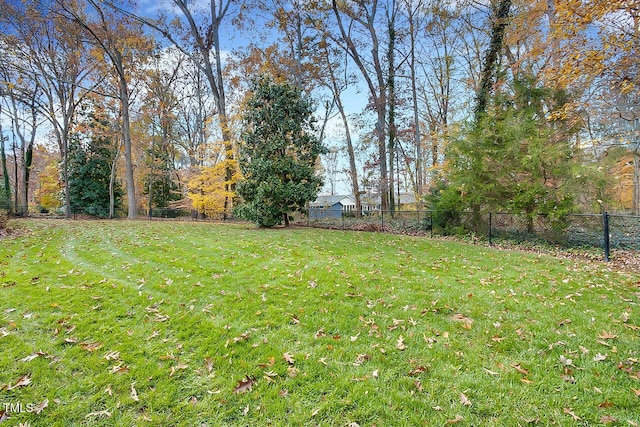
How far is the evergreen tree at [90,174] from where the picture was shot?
20281mm

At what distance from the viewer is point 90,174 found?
813 inches

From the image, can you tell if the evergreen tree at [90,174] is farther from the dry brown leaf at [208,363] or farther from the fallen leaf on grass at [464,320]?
the fallen leaf on grass at [464,320]

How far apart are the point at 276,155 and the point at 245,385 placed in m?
10.5

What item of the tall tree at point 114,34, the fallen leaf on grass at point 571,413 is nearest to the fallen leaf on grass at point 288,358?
the fallen leaf on grass at point 571,413

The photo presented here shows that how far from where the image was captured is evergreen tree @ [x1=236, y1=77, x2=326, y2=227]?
37.9 feet

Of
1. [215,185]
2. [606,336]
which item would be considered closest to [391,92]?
[215,185]

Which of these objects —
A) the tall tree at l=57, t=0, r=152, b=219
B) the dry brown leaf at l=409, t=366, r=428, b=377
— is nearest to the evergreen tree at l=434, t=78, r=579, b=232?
the dry brown leaf at l=409, t=366, r=428, b=377

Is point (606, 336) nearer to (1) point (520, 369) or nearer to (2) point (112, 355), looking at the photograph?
(1) point (520, 369)

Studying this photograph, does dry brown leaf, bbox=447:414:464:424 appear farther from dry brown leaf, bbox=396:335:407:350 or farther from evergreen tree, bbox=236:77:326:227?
evergreen tree, bbox=236:77:326:227

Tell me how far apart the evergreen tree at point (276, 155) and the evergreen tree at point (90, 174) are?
1490 centimetres

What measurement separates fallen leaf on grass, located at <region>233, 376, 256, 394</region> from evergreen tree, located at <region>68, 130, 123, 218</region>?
23.4 metres

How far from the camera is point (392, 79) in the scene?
642 inches

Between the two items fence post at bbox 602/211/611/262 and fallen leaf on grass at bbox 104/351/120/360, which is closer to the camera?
fallen leaf on grass at bbox 104/351/120/360

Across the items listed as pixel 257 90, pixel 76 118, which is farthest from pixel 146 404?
pixel 76 118
